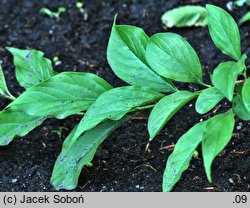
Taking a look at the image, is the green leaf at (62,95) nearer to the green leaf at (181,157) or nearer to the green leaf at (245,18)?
the green leaf at (181,157)

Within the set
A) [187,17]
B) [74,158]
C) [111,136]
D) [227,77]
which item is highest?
[227,77]

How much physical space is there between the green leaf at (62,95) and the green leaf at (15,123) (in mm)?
98

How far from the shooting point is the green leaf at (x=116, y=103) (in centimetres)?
204

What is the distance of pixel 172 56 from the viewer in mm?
2107

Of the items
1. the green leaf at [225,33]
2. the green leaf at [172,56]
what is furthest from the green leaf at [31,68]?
the green leaf at [225,33]

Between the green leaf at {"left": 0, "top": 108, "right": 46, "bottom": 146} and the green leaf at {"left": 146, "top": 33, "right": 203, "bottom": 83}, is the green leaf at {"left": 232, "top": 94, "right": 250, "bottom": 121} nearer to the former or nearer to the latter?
the green leaf at {"left": 146, "top": 33, "right": 203, "bottom": 83}

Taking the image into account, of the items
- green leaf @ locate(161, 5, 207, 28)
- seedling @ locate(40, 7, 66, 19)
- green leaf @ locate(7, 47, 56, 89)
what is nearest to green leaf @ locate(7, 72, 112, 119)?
green leaf @ locate(7, 47, 56, 89)

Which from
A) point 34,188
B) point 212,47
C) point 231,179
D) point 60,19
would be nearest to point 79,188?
point 34,188

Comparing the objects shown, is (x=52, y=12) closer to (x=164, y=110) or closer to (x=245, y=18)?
(x=245, y=18)

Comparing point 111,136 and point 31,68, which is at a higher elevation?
point 31,68

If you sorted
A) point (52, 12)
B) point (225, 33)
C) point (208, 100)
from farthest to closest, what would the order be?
point (52, 12) < point (225, 33) < point (208, 100)

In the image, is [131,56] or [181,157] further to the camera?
[131,56]

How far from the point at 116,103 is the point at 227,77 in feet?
1.43

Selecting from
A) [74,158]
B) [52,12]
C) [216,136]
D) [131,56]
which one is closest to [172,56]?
[131,56]
